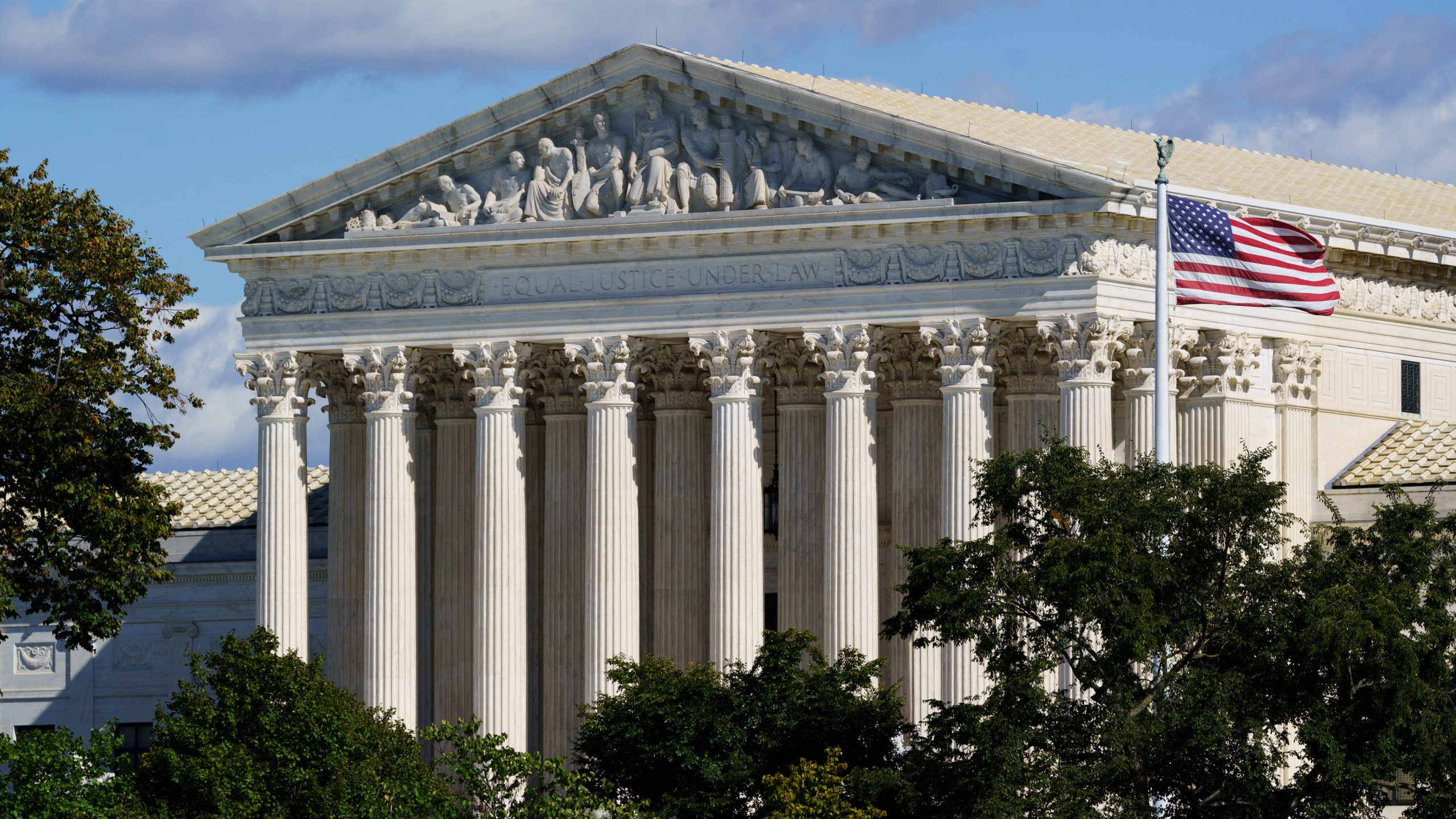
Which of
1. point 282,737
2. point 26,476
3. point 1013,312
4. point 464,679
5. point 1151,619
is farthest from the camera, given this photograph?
point 464,679

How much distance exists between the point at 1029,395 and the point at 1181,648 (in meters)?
21.4

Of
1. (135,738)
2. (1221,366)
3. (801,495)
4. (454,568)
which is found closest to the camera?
(1221,366)

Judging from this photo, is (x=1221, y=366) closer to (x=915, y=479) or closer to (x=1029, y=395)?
(x=1029, y=395)

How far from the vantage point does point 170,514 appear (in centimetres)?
6500

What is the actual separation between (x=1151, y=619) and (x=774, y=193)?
22.8m

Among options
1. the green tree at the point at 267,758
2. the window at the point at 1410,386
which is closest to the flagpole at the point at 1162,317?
the green tree at the point at 267,758

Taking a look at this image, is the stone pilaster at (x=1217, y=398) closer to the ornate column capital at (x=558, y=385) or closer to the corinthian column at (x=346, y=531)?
the ornate column capital at (x=558, y=385)

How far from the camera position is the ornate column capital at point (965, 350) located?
228 feet

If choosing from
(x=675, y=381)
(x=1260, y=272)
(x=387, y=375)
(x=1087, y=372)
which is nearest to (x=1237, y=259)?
(x=1260, y=272)

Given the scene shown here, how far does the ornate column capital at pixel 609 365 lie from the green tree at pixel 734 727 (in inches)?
426

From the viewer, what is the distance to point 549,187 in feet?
244

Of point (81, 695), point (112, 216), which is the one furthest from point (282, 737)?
point (81, 695)

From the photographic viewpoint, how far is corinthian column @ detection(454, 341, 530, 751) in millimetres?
74938

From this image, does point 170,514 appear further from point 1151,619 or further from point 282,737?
point 1151,619
